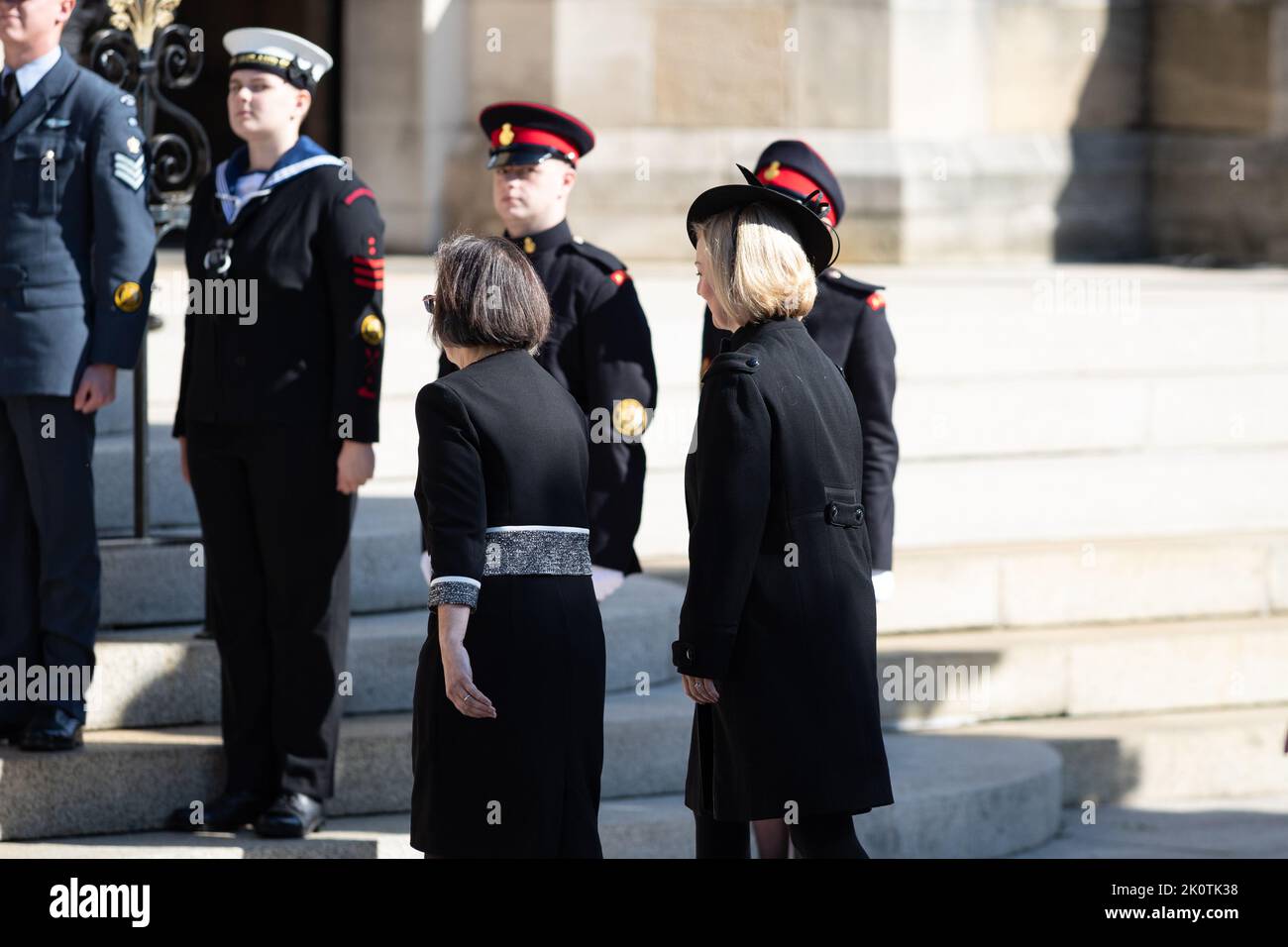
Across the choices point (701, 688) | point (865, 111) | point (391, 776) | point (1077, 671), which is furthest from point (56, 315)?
point (865, 111)

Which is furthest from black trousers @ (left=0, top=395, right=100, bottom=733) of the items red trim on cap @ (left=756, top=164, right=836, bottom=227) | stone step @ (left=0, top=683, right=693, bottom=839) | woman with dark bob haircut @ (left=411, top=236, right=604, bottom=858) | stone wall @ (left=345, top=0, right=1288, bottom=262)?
stone wall @ (left=345, top=0, right=1288, bottom=262)

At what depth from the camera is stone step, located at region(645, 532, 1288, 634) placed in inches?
295

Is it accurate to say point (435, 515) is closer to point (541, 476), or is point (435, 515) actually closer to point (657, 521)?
point (541, 476)

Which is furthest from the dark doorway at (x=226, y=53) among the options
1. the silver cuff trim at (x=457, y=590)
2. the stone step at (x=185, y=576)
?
the silver cuff trim at (x=457, y=590)

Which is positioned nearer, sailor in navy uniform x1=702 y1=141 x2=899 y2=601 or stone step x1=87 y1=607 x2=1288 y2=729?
sailor in navy uniform x1=702 y1=141 x2=899 y2=601

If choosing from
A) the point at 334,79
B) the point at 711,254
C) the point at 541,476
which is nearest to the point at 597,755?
the point at 541,476

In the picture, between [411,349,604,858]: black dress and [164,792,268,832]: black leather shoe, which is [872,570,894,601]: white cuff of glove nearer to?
[411,349,604,858]: black dress

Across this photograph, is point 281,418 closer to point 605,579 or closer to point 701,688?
point 605,579

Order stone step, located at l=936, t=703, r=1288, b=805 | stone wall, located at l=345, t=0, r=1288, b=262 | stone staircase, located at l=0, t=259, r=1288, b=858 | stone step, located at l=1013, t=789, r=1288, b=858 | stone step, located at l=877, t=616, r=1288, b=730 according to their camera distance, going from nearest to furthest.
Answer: stone staircase, located at l=0, t=259, r=1288, b=858, stone step, located at l=1013, t=789, r=1288, b=858, stone step, located at l=936, t=703, r=1288, b=805, stone step, located at l=877, t=616, r=1288, b=730, stone wall, located at l=345, t=0, r=1288, b=262

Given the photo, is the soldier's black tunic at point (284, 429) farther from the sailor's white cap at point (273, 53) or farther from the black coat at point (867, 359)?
the black coat at point (867, 359)

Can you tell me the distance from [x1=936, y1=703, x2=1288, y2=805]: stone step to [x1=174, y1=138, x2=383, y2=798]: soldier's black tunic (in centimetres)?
243

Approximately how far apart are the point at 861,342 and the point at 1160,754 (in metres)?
2.10

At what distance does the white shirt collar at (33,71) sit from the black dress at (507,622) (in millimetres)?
1969

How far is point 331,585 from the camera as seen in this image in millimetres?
5574
